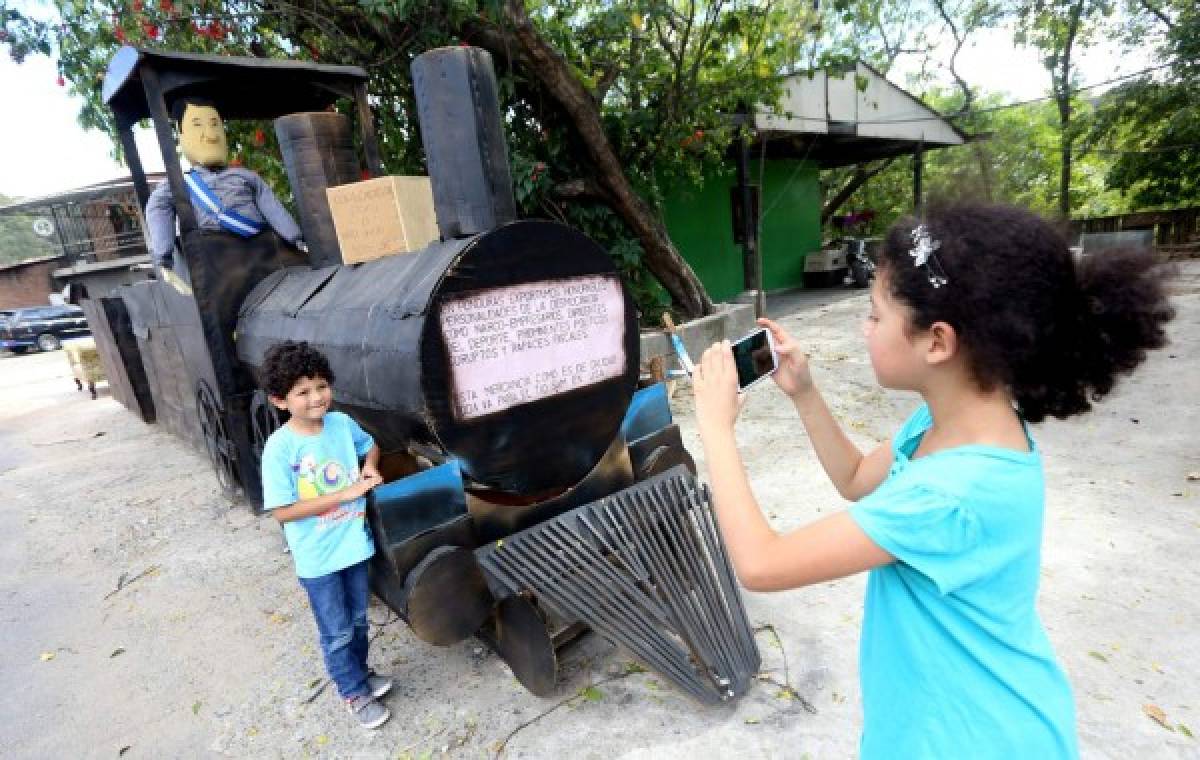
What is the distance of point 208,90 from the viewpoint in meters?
4.18

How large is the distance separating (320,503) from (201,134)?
303 centimetres

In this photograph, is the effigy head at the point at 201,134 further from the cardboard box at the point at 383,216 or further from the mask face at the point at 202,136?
the cardboard box at the point at 383,216

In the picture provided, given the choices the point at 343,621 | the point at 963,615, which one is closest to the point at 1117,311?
the point at 963,615

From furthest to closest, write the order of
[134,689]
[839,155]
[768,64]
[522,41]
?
[839,155]
[768,64]
[522,41]
[134,689]

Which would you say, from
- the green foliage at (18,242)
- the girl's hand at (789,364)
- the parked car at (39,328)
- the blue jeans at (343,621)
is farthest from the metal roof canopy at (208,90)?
the green foliage at (18,242)

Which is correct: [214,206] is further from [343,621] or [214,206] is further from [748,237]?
[748,237]

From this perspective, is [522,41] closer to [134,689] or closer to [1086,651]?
[134,689]

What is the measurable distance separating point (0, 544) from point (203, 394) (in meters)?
2.01

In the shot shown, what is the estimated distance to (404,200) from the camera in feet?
9.30

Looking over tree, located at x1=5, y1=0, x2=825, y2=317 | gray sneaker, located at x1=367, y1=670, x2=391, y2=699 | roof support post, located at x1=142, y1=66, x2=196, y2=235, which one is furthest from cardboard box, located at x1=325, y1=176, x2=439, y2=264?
tree, located at x1=5, y1=0, x2=825, y2=317

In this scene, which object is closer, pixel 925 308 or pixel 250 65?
pixel 925 308

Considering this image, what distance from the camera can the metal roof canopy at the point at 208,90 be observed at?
3.53 m

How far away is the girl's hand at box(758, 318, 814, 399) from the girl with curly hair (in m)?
0.25

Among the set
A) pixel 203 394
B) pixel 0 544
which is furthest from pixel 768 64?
pixel 0 544
